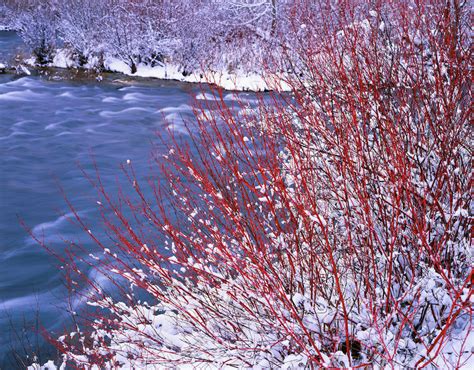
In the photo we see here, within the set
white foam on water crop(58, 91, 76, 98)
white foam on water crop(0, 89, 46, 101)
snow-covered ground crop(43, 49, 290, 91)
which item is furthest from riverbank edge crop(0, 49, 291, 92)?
white foam on water crop(0, 89, 46, 101)

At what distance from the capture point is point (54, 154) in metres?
12.5

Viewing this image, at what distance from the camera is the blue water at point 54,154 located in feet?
24.3

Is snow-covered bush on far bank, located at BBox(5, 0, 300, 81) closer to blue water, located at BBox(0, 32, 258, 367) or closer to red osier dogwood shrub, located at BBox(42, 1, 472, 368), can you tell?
blue water, located at BBox(0, 32, 258, 367)

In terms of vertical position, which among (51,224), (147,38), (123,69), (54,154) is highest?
(147,38)

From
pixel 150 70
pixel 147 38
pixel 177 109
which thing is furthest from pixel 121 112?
pixel 147 38

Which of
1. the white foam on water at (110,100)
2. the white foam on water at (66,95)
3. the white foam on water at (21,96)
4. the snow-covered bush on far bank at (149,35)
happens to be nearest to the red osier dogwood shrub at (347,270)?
the white foam on water at (110,100)

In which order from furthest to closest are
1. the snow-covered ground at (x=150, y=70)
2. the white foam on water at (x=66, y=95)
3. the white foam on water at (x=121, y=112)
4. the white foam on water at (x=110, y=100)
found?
the snow-covered ground at (x=150, y=70) → the white foam on water at (x=66, y=95) → the white foam on water at (x=110, y=100) → the white foam on water at (x=121, y=112)

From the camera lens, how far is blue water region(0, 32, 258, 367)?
739 cm

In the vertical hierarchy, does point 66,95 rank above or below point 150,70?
below

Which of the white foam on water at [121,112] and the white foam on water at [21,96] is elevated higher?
the white foam on water at [21,96]

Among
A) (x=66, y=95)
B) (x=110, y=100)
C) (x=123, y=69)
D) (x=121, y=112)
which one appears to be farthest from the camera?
(x=123, y=69)

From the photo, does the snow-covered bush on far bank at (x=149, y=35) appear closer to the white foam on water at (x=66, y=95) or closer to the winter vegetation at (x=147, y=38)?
the winter vegetation at (x=147, y=38)

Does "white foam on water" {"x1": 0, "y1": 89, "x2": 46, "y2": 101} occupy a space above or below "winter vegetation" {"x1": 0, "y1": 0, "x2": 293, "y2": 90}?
below

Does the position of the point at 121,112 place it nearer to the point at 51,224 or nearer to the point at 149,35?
the point at 149,35
